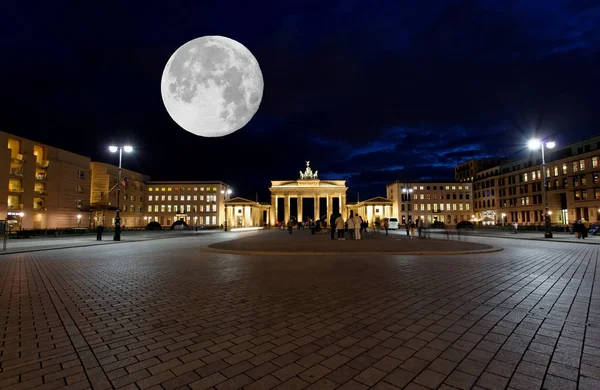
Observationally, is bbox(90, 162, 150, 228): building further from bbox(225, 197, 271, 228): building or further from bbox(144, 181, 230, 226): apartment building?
bbox(225, 197, 271, 228): building

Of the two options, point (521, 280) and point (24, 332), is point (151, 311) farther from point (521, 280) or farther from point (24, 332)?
point (521, 280)

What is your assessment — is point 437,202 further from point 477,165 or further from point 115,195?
point 115,195

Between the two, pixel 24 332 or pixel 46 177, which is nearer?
pixel 24 332

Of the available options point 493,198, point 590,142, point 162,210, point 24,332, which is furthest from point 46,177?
point 493,198

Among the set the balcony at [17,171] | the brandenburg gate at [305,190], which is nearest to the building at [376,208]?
the brandenburg gate at [305,190]

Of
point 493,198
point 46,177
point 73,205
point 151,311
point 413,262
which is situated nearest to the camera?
point 151,311

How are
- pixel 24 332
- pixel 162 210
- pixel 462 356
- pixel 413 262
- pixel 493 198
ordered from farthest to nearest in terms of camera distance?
pixel 162 210 → pixel 493 198 → pixel 413 262 → pixel 24 332 → pixel 462 356

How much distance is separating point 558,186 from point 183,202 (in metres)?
103

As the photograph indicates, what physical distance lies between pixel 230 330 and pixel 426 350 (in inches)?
116

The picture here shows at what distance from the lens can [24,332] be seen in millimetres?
5094

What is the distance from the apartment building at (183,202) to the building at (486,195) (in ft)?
278

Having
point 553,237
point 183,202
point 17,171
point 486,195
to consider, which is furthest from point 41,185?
point 486,195

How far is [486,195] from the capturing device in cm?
9812

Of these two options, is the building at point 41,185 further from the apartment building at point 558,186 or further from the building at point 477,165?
the building at point 477,165
